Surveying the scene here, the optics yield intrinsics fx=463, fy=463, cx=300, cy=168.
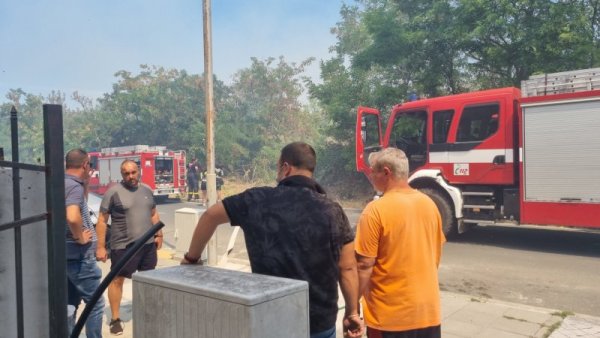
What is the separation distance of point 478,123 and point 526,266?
2.83 meters

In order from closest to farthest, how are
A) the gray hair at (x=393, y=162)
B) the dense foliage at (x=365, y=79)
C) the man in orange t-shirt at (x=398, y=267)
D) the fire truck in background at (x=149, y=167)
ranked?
the man in orange t-shirt at (x=398, y=267) → the gray hair at (x=393, y=162) → the dense foliage at (x=365, y=79) → the fire truck in background at (x=149, y=167)

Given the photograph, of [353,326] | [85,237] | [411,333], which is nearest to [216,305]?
[353,326]

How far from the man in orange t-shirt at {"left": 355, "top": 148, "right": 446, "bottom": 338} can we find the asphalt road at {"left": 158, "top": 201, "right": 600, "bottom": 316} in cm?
358

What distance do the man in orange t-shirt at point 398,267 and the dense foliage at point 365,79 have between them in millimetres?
1785

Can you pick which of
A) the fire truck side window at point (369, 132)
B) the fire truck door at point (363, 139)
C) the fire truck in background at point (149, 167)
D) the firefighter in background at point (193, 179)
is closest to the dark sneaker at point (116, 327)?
the fire truck door at point (363, 139)

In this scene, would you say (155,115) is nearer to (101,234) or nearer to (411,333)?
(101,234)

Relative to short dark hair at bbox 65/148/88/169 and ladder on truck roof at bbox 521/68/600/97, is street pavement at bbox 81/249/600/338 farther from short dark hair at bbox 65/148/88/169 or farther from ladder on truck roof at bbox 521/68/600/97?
ladder on truck roof at bbox 521/68/600/97

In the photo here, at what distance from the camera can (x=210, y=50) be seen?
26.2ft

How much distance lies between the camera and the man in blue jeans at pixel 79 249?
11.6ft

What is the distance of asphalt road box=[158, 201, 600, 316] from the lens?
5.76m

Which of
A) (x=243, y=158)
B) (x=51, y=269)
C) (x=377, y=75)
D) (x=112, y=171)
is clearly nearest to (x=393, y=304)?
(x=51, y=269)

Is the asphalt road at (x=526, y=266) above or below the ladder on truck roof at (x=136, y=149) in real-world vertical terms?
below

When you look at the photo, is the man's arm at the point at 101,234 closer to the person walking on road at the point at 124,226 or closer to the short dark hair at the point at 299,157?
the person walking on road at the point at 124,226

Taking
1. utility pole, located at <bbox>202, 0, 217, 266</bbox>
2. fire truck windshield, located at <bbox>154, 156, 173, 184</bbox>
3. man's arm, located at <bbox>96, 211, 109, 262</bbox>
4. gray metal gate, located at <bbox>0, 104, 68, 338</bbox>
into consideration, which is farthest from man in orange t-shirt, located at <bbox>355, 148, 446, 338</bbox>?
fire truck windshield, located at <bbox>154, 156, 173, 184</bbox>
